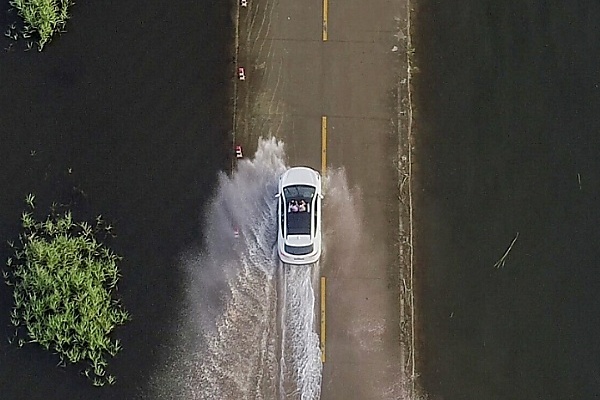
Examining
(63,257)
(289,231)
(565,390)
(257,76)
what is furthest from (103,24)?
(565,390)

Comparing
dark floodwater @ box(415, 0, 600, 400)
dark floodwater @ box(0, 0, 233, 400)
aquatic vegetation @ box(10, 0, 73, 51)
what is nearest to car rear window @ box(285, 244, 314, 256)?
dark floodwater @ box(0, 0, 233, 400)

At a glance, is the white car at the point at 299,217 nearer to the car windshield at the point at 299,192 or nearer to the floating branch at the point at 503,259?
the car windshield at the point at 299,192

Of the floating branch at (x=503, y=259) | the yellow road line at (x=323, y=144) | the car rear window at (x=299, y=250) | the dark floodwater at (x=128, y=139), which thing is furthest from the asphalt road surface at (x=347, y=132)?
the floating branch at (x=503, y=259)

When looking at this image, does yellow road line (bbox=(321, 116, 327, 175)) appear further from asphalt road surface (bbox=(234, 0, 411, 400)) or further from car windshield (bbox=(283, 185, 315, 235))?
car windshield (bbox=(283, 185, 315, 235))

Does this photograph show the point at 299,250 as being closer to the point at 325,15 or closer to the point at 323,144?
the point at 323,144

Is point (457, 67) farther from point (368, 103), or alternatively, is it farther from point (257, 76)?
point (257, 76)
